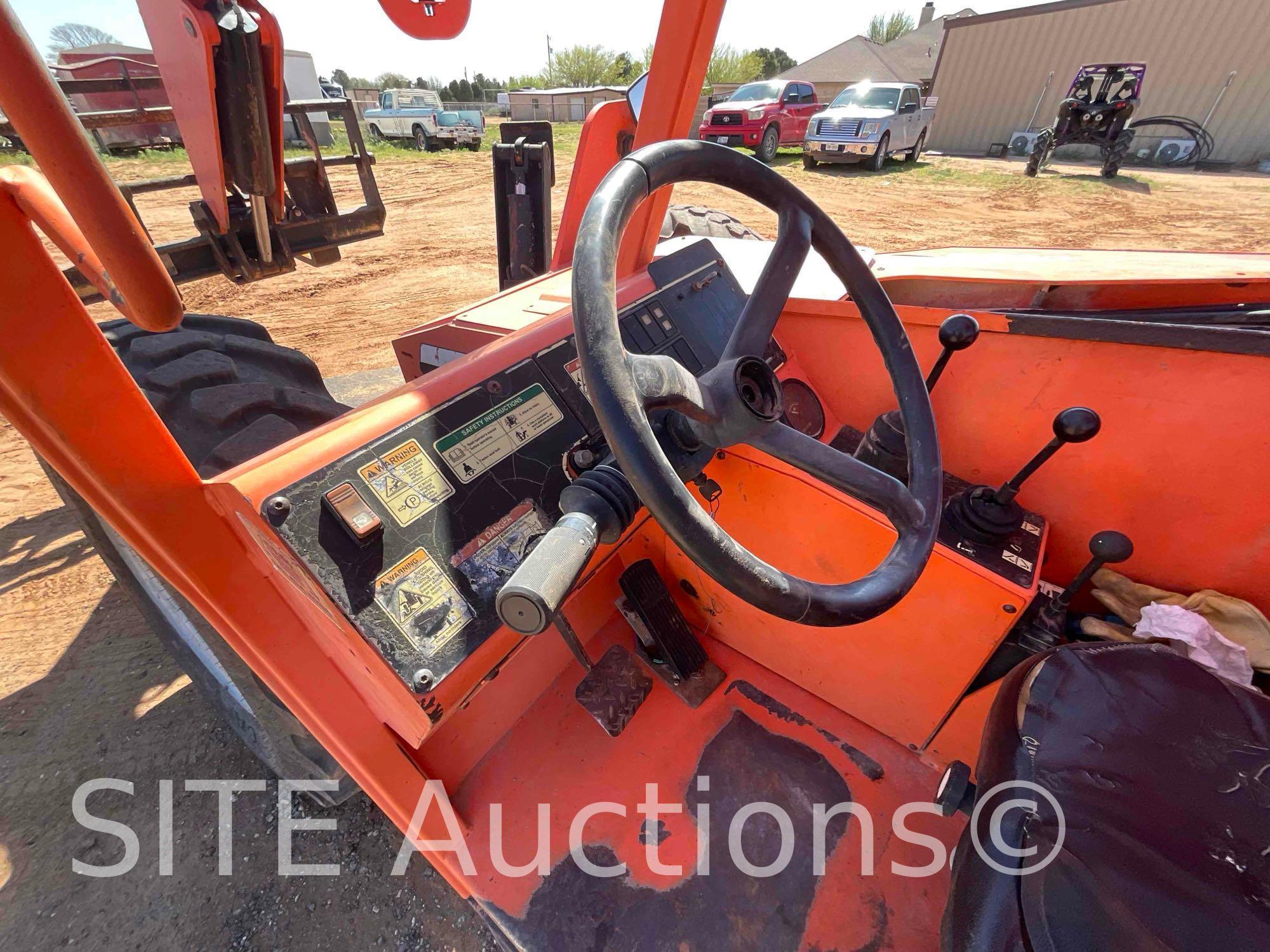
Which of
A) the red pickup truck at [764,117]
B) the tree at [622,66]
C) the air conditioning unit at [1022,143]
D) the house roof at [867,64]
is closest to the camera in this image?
the red pickup truck at [764,117]

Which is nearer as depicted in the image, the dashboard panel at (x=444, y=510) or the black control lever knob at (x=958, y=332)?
the dashboard panel at (x=444, y=510)

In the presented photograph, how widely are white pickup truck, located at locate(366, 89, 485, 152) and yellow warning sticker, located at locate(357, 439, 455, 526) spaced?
1648cm

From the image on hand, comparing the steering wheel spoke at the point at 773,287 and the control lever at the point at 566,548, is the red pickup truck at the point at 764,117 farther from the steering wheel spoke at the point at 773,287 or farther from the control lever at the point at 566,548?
the control lever at the point at 566,548

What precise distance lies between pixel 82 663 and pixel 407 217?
750cm

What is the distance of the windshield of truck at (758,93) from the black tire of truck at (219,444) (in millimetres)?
13364

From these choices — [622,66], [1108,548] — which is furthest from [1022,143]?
[622,66]

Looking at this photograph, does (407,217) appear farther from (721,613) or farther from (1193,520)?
(1193,520)

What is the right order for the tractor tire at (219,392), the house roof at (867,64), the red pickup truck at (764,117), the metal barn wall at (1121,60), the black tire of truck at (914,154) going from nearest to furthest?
the tractor tire at (219,392) < the red pickup truck at (764,117) < the black tire of truck at (914,154) < the metal barn wall at (1121,60) < the house roof at (867,64)

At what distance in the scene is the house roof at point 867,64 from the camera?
26781 mm

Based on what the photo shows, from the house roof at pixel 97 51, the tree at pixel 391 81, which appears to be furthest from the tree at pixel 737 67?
the house roof at pixel 97 51

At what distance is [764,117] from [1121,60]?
34.1 feet

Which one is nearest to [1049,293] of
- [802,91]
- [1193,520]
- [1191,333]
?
[1191,333]

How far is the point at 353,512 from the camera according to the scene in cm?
90

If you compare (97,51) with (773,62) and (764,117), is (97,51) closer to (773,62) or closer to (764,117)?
(764,117)
